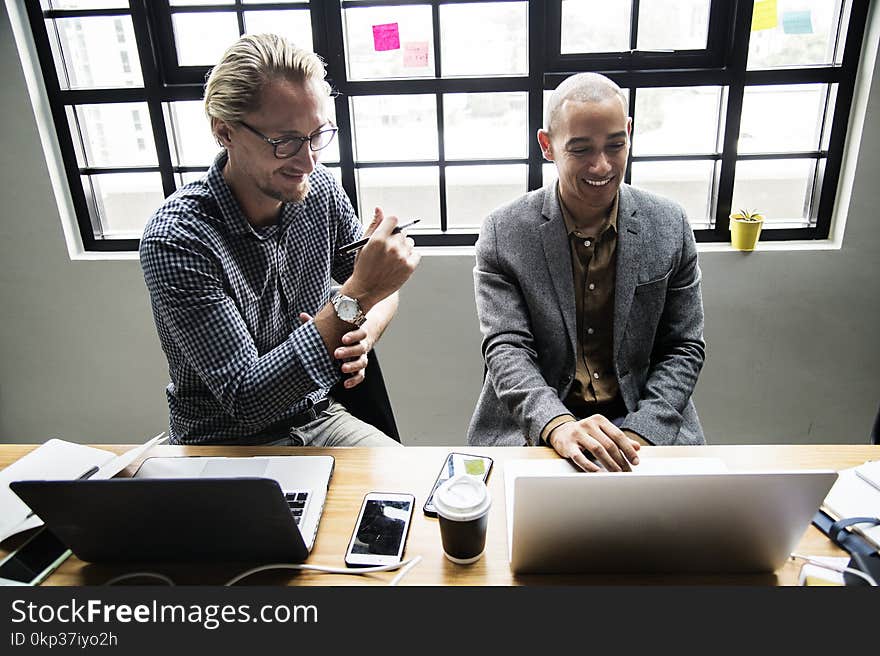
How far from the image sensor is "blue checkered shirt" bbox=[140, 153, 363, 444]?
1.16 meters

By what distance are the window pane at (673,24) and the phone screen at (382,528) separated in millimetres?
1848

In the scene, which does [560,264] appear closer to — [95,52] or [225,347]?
[225,347]

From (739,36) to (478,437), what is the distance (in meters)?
1.65

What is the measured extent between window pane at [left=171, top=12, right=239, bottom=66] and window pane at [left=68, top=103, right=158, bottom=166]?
0.27m

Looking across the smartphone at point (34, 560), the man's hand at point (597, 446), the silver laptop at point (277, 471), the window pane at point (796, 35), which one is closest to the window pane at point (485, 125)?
the window pane at point (796, 35)

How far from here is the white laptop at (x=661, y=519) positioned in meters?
0.72

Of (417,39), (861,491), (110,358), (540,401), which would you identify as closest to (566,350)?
(540,401)

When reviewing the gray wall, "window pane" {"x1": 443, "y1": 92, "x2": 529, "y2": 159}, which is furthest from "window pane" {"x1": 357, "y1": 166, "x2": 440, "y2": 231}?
the gray wall

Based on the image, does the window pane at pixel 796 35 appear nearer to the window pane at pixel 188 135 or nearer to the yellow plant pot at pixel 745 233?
the yellow plant pot at pixel 745 233

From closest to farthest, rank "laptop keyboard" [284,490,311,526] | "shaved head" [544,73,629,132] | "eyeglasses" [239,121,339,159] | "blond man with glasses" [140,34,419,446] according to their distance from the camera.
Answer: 1. "laptop keyboard" [284,490,311,526]
2. "blond man with glasses" [140,34,419,446]
3. "eyeglasses" [239,121,339,159]
4. "shaved head" [544,73,629,132]

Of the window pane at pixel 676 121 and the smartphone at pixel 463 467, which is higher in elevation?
the window pane at pixel 676 121

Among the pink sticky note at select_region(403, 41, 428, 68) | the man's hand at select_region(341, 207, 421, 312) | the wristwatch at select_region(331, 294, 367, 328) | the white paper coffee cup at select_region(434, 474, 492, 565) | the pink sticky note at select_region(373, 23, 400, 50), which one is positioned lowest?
the white paper coffee cup at select_region(434, 474, 492, 565)

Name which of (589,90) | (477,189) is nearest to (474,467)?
(589,90)

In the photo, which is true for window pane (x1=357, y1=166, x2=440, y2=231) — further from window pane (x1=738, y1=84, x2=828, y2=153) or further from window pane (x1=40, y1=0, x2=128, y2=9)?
window pane (x1=738, y1=84, x2=828, y2=153)
